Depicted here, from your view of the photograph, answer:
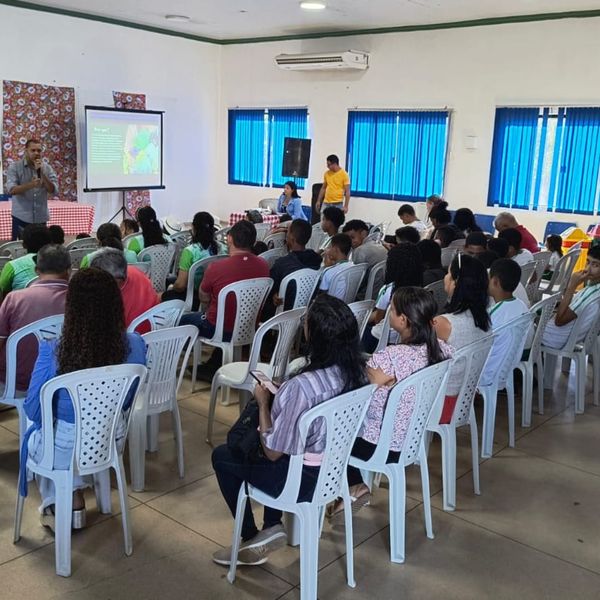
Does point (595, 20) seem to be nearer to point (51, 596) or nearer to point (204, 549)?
point (204, 549)

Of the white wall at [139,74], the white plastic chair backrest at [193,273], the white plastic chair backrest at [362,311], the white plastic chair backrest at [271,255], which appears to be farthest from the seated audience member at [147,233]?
the white wall at [139,74]

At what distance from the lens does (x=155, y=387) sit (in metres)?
2.97

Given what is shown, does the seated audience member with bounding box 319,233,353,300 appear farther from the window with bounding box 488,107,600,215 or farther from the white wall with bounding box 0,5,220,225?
the white wall with bounding box 0,5,220,225

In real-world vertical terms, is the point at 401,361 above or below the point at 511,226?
below

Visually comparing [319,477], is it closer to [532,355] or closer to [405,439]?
Answer: [405,439]

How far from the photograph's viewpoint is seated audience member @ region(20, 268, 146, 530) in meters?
2.28

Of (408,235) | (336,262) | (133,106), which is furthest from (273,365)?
(133,106)

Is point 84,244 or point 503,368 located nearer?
point 503,368

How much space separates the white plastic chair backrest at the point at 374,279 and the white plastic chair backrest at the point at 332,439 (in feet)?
8.65

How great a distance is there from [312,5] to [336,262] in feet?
15.3

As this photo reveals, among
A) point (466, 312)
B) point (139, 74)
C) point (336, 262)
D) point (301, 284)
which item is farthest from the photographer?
point (139, 74)

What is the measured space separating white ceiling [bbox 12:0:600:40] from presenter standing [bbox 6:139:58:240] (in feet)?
10.1

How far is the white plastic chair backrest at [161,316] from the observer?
123 inches

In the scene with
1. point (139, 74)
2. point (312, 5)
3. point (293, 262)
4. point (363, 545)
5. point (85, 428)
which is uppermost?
point (312, 5)
